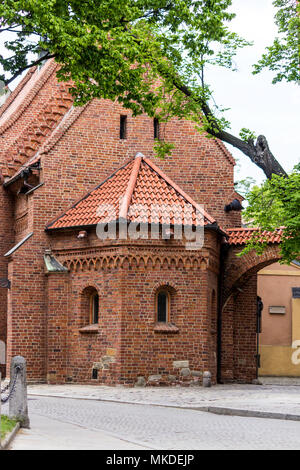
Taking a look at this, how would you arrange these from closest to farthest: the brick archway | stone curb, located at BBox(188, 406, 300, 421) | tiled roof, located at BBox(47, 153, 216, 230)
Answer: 1. stone curb, located at BBox(188, 406, 300, 421)
2. tiled roof, located at BBox(47, 153, 216, 230)
3. the brick archway

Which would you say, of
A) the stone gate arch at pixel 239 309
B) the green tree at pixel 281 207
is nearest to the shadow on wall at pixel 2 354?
the stone gate arch at pixel 239 309

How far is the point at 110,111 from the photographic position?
2427cm

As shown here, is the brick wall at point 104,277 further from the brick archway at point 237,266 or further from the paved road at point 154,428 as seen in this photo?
the paved road at point 154,428

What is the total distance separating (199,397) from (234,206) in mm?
8293

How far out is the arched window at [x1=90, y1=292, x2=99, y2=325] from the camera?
22109 mm

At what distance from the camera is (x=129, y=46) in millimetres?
15289

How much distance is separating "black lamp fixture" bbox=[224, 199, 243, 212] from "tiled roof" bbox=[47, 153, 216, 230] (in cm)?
213

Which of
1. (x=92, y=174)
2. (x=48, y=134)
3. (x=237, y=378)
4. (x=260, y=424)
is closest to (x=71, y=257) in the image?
(x=92, y=174)

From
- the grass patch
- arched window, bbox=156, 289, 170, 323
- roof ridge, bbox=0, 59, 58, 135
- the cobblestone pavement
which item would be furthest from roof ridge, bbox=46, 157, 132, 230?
the grass patch

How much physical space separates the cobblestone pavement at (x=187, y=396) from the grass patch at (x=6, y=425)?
560 centimetres

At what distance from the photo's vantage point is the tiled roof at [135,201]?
70.5ft

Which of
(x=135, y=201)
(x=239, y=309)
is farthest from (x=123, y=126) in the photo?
(x=239, y=309)

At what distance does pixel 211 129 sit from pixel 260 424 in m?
8.76

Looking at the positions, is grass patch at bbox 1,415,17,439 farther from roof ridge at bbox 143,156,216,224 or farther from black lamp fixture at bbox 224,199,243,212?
black lamp fixture at bbox 224,199,243,212
